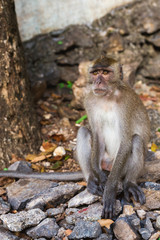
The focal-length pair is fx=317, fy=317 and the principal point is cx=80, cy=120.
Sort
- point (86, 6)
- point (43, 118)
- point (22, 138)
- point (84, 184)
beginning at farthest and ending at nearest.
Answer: point (86, 6)
point (43, 118)
point (22, 138)
point (84, 184)

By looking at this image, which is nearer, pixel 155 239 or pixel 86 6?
pixel 155 239

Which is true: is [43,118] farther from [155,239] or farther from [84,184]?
[155,239]

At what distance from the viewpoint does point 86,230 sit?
3080 millimetres

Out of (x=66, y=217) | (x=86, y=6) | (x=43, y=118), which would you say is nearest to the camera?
(x=66, y=217)

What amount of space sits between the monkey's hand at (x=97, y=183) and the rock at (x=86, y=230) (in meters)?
0.56

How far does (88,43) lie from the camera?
266 inches

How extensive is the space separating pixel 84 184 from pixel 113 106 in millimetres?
1088

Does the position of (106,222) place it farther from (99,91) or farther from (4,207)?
(99,91)

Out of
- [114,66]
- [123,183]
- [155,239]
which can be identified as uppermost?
[114,66]

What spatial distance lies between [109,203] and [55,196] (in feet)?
2.34

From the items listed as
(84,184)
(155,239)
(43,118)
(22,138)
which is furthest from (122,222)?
(43,118)

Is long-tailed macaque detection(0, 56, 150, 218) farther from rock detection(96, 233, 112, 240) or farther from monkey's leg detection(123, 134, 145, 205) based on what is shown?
rock detection(96, 233, 112, 240)

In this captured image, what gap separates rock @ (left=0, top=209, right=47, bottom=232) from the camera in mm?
3326

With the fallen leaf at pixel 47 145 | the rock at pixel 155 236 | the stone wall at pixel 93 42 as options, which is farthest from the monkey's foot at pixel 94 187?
the stone wall at pixel 93 42
